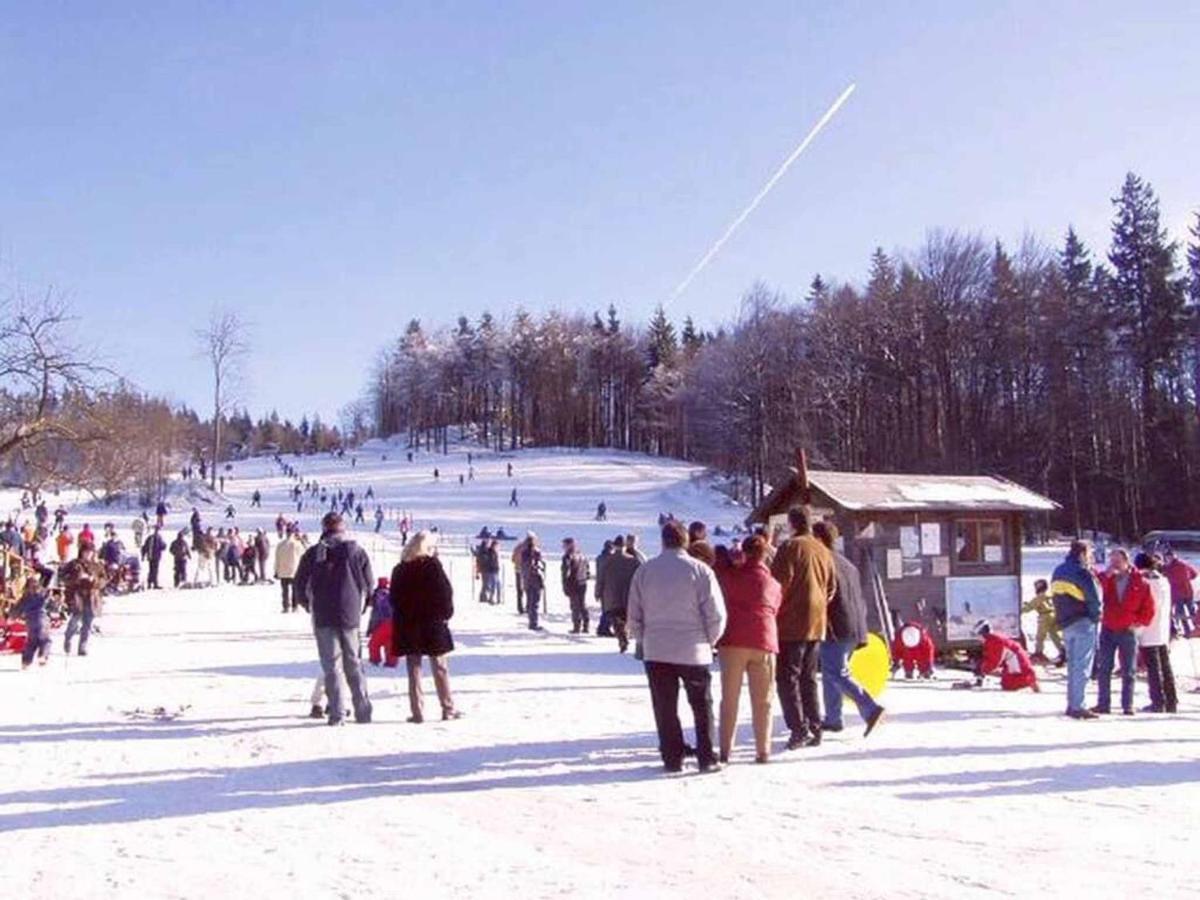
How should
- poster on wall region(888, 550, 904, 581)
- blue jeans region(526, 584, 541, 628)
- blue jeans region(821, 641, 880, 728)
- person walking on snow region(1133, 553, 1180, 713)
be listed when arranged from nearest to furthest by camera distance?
blue jeans region(821, 641, 880, 728), person walking on snow region(1133, 553, 1180, 713), poster on wall region(888, 550, 904, 581), blue jeans region(526, 584, 541, 628)

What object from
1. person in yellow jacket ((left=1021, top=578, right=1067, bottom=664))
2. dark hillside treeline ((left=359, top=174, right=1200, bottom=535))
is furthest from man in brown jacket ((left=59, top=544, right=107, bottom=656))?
dark hillside treeline ((left=359, top=174, right=1200, bottom=535))

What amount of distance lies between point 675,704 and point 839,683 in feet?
6.54

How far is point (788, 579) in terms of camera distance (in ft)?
28.0

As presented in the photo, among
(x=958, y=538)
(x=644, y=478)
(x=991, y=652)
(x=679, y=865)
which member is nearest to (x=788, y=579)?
(x=679, y=865)

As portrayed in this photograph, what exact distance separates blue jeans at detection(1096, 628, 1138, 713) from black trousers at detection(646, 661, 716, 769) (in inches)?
223

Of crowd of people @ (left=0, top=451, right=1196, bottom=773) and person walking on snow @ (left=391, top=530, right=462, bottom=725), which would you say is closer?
crowd of people @ (left=0, top=451, right=1196, bottom=773)

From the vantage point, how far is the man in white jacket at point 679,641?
7.57 metres

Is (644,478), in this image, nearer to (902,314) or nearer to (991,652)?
(902,314)

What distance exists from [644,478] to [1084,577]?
69451 millimetres

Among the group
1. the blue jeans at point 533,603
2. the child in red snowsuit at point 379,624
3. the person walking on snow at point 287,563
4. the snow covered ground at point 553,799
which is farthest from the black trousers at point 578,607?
the snow covered ground at point 553,799

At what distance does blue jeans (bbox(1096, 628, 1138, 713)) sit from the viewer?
11.6m

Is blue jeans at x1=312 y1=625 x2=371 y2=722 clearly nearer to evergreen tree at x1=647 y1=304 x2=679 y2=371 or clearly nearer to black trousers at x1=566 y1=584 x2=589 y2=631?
black trousers at x1=566 y1=584 x2=589 y2=631

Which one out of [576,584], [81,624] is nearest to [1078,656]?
[576,584]

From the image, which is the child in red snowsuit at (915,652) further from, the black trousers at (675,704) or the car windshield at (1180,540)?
the car windshield at (1180,540)
